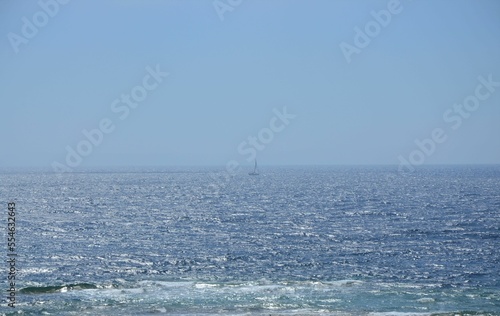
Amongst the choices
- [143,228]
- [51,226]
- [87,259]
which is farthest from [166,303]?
[51,226]

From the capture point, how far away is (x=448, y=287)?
61625 mm

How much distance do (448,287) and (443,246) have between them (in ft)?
81.5

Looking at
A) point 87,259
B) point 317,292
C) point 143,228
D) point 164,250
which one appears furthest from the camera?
point 143,228

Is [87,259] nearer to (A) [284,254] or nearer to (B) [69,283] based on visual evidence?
(B) [69,283]

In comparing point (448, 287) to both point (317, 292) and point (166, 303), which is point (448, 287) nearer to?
point (317, 292)

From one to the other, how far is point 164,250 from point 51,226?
37.4 m

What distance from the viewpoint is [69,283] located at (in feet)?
209

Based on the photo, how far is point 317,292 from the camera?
59531 mm

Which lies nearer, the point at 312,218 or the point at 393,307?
the point at 393,307

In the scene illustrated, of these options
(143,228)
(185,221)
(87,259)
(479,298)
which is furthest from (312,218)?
(479,298)

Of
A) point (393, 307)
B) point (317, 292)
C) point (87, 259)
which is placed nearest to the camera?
point (393, 307)

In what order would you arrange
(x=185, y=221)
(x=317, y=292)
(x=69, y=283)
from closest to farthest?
(x=317, y=292)
(x=69, y=283)
(x=185, y=221)

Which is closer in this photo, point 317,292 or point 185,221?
point 317,292

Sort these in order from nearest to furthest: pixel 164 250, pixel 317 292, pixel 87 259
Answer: pixel 317 292 → pixel 87 259 → pixel 164 250
